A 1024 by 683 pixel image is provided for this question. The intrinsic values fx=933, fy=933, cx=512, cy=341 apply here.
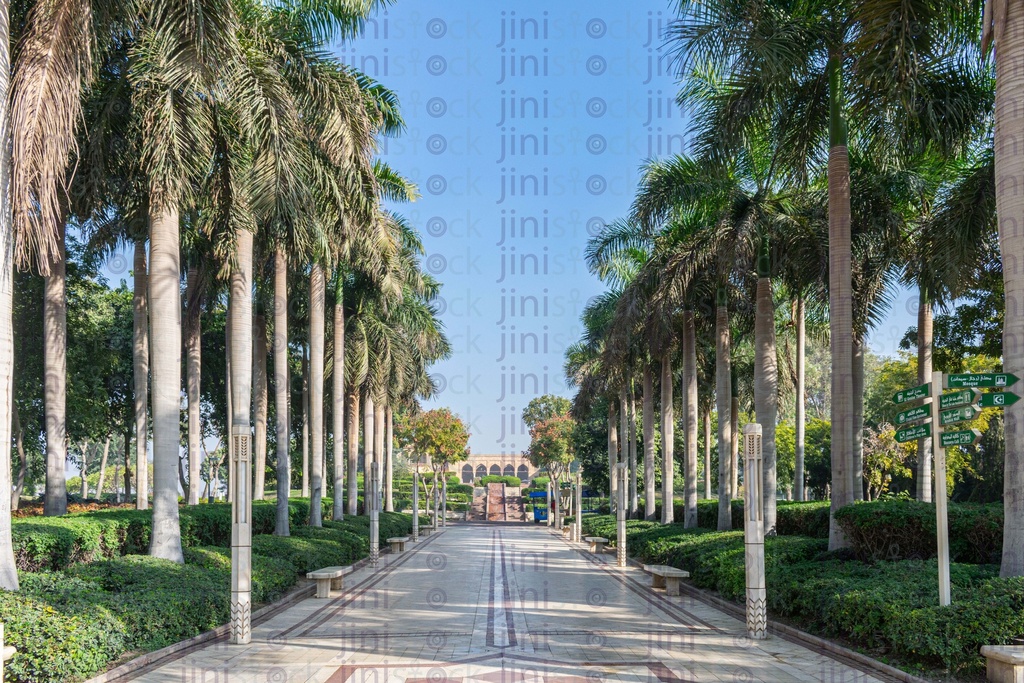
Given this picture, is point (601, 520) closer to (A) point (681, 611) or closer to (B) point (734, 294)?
(B) point (734, 294)

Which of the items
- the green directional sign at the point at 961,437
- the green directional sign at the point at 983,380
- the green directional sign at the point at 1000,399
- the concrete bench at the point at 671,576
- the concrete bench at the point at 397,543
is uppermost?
the green directional sign at the point at 983,380

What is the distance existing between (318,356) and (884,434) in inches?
1048

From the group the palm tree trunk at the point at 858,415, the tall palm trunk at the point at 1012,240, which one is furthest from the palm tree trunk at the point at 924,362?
the tall palm trunk at the point at 1012,240

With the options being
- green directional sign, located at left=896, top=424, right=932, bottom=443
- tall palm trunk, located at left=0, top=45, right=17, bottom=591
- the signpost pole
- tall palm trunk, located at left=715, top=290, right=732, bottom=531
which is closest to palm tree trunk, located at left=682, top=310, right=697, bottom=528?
tall palm trunk, located at left=715, top=290, right=732, bottom=531

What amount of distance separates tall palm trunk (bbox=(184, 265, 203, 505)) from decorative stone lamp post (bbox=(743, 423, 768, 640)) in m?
18.3

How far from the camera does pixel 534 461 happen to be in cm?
7688

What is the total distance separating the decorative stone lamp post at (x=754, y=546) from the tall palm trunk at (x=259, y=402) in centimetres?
1770

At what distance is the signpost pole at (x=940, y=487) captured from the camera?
10062mm

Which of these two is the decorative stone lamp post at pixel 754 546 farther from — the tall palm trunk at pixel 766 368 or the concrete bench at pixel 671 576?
the tall palm trunk at pixel 766 368

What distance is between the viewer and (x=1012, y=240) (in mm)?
10727

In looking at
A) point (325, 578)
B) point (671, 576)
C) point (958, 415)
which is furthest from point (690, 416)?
point (958, 415)

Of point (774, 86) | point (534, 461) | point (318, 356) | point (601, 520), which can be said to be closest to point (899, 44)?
point (774, 86)

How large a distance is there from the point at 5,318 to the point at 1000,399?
11.4 metres

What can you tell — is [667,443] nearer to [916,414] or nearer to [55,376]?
[55,376]
